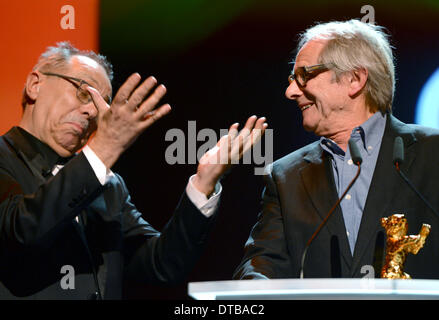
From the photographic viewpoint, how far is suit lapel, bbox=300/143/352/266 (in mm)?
2229

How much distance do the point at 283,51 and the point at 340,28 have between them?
0.51m

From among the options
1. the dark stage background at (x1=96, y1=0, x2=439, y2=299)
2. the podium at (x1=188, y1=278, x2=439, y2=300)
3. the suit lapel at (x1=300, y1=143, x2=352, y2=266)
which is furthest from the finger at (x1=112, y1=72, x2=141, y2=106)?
the dark stage background at (x1=96, y1=0, x2=439, y2=299)

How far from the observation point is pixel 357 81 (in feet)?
8.30

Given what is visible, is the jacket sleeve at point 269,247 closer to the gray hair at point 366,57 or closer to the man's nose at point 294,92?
the man's nose at point 294,92

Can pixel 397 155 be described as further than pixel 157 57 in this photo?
No

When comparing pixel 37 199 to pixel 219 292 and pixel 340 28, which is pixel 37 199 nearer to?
pixel 219 292

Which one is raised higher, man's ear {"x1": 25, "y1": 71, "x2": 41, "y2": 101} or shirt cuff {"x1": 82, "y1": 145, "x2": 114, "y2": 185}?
man's ear {"x1": 25, "y1": 71, "x2": 41, "y2": 101}

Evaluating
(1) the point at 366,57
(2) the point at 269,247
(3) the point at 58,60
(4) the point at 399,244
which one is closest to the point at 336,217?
(2) the point at 269,247

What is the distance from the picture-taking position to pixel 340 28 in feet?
8.55

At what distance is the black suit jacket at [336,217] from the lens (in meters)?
2.15

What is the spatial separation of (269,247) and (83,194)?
86 cm

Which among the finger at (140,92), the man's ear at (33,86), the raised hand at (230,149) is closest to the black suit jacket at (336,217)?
the raised hand at (230,149)

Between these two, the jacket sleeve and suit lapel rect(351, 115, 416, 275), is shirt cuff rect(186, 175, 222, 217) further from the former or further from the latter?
suit lapel rect(351, 115, 416, 275)
